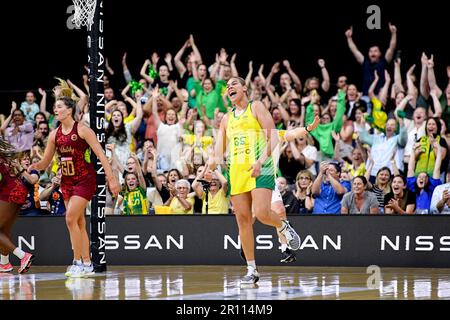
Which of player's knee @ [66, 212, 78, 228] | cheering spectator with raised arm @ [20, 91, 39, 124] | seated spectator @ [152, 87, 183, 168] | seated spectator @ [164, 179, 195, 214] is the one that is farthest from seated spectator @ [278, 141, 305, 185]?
cheering spectator with raised arm @ [20, 91, 39, 124]

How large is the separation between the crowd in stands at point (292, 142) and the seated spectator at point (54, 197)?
20mm

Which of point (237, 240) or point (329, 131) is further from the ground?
point (329, 131)

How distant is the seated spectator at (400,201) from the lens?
46.1ft

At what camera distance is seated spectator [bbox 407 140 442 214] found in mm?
14016

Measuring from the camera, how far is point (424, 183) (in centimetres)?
1400

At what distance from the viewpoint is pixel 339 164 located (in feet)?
48.2

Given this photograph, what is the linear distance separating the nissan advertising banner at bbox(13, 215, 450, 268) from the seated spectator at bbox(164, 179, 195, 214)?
43cm

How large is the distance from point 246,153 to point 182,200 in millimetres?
4273

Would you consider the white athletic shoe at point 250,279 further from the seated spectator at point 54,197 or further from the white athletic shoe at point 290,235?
the seated spectator at point 54,197

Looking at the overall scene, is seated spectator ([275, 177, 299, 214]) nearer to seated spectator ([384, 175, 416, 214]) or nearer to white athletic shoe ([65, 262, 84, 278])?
seated spectator ([384, 175, 416, 214])

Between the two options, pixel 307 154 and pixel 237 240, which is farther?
pixel 307 154

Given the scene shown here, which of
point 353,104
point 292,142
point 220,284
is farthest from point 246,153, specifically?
point 353,104

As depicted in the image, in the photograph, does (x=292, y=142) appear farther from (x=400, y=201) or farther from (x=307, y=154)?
(x=400, y=201)
